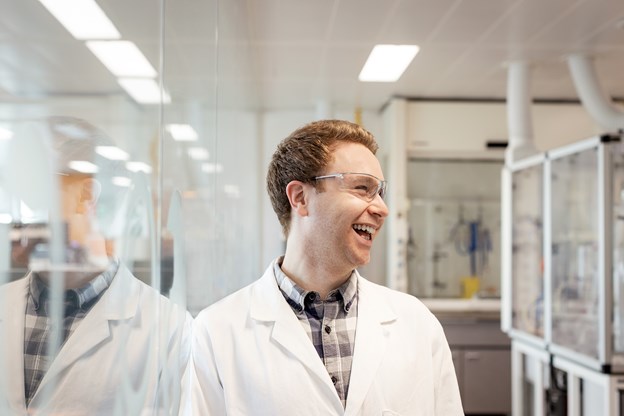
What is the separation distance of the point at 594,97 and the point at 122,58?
4098 mm

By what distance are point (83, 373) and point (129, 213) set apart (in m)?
0.25

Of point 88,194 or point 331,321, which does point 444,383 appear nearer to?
point 331,321

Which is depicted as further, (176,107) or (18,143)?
(176,107)

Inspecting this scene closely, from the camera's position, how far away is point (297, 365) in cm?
145

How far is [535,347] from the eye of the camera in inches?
161

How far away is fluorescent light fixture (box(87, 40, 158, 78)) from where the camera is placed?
2.46ft

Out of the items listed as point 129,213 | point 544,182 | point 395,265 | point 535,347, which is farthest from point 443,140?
point 129,213

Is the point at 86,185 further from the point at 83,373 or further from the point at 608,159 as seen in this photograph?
the point at 608,159

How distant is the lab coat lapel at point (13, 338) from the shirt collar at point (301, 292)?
0.97 metres

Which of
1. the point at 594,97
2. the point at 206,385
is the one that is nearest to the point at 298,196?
the point at 206,385

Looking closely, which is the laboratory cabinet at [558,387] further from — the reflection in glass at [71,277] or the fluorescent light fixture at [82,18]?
the fluorescent light fixture at [82,18]

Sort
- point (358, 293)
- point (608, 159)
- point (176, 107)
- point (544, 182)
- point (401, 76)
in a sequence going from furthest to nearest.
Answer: point (401, 76)
point (544, 182)
point (608, 159)
point (358, 293)
point (176, 107)

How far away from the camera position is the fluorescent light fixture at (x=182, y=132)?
4.45 feet

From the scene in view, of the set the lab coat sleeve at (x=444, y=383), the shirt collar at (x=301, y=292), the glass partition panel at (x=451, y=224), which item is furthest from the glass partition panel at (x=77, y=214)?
the glass partition panel at (x=451, y=224)
